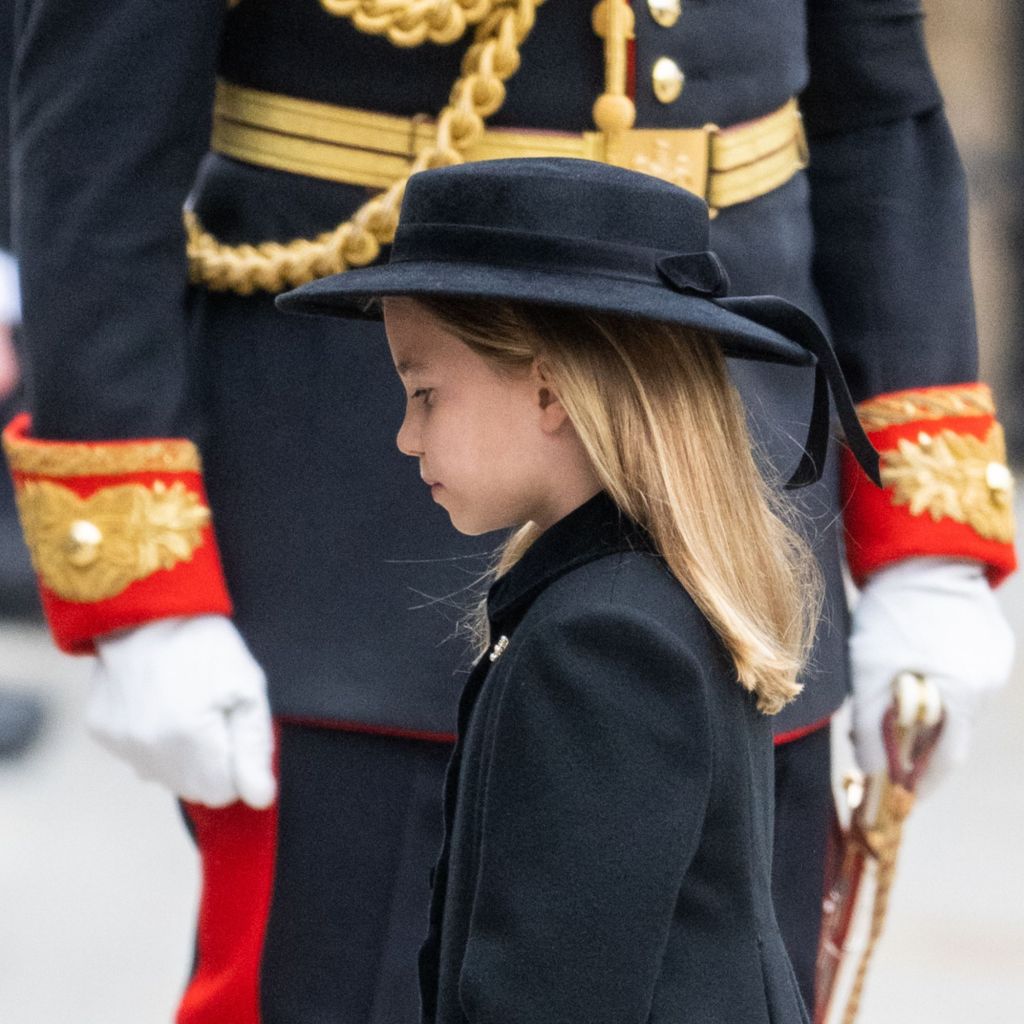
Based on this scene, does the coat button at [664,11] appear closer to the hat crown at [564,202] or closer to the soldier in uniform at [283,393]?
the soldier in uniform at [283,393]

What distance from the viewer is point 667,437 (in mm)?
1434

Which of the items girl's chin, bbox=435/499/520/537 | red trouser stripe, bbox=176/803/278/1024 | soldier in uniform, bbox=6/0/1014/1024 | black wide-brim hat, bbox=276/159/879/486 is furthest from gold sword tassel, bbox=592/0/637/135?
red trouser stripe, bbox=176/803/278/1024

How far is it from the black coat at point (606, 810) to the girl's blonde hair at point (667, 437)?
0.08 ft

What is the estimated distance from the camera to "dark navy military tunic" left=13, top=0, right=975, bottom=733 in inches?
69.1

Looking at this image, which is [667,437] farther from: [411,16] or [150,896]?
[150,896]

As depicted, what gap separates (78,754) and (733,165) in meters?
2.83

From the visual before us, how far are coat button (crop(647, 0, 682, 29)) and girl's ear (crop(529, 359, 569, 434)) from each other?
1.67 feet

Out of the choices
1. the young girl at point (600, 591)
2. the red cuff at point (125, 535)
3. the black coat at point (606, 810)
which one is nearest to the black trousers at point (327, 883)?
the red cuff at point (125, 535)

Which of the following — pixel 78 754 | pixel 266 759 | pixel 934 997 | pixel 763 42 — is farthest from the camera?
pixel 78 754

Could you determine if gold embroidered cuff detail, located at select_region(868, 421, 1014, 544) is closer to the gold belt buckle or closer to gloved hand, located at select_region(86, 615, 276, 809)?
the gold belt buckle

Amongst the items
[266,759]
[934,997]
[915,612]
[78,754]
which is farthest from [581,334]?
[78,754]

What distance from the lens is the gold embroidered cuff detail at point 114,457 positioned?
178 cm

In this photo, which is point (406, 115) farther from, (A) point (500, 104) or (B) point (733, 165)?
(B) point (733, 165)

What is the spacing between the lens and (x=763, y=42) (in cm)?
189
